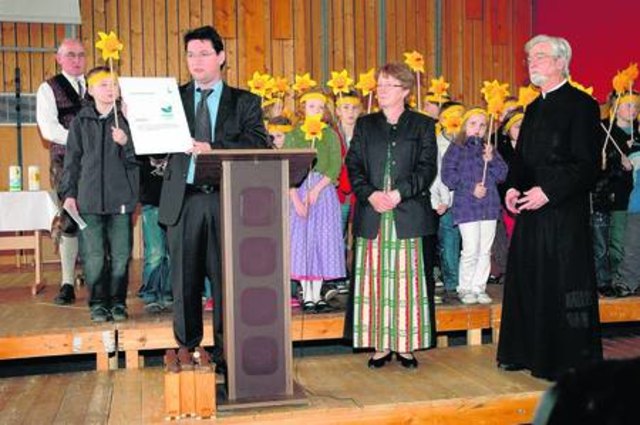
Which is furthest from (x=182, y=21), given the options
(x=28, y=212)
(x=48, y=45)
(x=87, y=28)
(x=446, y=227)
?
(x=446, y=227)

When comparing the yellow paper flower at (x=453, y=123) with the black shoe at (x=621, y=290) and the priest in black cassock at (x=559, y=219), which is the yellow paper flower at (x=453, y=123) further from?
the black shoe at (x=621, y=290)

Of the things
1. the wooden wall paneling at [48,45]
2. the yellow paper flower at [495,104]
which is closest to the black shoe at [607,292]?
the yellow paper flower at [495,104]

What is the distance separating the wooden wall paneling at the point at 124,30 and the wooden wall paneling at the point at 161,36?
0.29 metres

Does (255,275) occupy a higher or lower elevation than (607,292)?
higher

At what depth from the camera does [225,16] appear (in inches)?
335

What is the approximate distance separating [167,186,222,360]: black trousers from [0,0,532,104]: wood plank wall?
5.32 metres

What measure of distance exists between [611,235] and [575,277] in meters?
1.88

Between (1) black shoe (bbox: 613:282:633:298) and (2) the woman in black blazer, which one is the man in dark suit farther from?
(1) black shoe (bbox: 613:282:633:298)

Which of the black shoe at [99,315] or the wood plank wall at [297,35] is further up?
the wood plank wall at [297,35]

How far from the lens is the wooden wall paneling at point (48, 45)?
7973 millimetres

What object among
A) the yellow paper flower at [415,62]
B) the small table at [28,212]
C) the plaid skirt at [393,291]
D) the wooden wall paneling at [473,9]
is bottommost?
the plaid skirt at [393,291]

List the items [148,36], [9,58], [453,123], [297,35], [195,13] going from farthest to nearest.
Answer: [297,35], [195,13], [148,36], [9,58], [453,123]

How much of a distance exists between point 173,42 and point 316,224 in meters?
4.66

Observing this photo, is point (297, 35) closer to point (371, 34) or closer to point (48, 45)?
point (371, 34)
